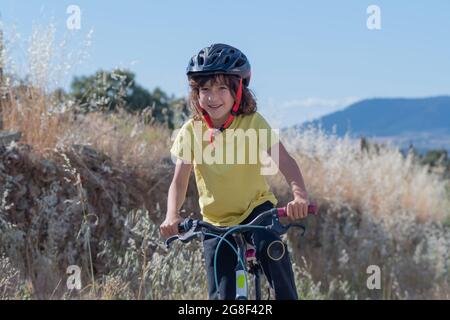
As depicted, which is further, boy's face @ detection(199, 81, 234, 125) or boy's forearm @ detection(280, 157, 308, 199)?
boy's face @ detection(199, 81, 234, 125)

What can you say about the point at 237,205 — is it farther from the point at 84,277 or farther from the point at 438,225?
the point at 438,225

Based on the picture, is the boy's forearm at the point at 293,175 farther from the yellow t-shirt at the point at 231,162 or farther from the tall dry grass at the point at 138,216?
the tall dry grass at the point at 138,216

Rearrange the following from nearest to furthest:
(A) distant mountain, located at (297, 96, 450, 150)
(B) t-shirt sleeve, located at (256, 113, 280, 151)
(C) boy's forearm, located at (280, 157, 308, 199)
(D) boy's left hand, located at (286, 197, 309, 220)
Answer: (D) boy's left hand, located at (286, 197, 309, 220) < (C) boy's forearm, located at (280, 157, 308, 199) < (B) t-shirt sleeve, located at (256, 113, 280, 151) < (A) distant mountain, located at (297, 96, 450, 150)

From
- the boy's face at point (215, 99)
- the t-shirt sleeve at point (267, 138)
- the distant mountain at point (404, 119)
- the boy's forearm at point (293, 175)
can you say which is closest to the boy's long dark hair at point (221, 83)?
the boy's face at point (215, 99)

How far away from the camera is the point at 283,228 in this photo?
4.21 meters

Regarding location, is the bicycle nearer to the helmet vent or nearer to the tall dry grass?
the helmet vent

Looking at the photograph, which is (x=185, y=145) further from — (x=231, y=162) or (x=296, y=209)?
(x=296, y=209)

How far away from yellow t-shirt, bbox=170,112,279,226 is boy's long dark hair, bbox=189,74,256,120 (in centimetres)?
4

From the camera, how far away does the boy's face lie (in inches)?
181

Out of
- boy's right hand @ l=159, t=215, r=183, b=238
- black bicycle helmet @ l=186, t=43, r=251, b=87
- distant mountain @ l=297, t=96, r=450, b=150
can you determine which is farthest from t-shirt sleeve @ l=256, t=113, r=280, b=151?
distant mountain @ l=297, t=96, r=450, b=150

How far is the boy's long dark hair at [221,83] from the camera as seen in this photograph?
4.64 m

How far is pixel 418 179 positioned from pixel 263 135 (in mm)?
10170

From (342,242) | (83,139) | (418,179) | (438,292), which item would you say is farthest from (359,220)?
(83,139)

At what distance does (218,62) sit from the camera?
459cm
